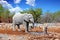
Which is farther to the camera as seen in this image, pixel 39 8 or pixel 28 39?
pixel 39 8

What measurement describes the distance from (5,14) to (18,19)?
77.9ft

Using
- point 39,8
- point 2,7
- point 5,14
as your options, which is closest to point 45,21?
point 39,8

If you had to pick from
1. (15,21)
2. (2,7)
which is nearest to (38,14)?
(2,7)

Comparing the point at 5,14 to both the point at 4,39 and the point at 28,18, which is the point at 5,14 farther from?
the point at 4,39

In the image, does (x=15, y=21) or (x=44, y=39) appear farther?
(x=15, y=21)

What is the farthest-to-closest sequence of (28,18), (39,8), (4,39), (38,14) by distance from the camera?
1. (39,8)
2. (38,14)
3. (28,18)
4. (4,39)

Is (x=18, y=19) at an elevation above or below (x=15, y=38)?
above

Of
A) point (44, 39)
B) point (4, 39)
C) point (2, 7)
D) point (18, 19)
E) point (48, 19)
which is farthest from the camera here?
point (2, 7)

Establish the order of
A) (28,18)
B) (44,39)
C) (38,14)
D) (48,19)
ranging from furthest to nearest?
(38,14) → (48,19) → (28,18) → (44,39)

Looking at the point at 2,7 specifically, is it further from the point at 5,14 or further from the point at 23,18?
the point at 23,18

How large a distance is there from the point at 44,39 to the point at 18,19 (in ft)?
16.5

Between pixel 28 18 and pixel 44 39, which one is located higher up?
pixel 28 18

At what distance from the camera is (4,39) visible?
31.7ft

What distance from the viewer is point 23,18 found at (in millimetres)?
13250
